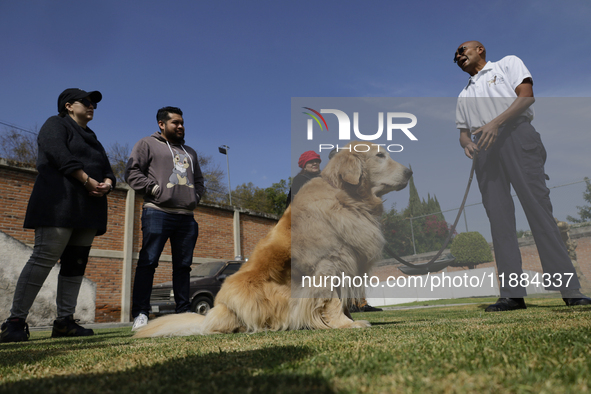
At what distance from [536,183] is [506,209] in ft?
1.07

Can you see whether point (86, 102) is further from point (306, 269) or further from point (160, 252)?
point (306, 269)

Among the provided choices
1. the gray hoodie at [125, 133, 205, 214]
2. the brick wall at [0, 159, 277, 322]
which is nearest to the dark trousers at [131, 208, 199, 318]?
the gray hoodie at [125, 133, 205, 214]

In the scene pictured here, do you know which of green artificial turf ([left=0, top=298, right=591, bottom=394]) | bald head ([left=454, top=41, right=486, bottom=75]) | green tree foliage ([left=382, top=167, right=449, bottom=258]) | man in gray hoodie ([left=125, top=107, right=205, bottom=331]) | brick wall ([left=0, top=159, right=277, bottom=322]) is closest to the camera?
green artificial turf ([left=0, top=298, right=591, bottom=394])

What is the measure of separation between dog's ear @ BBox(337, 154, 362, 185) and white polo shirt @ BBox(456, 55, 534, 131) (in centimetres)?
119

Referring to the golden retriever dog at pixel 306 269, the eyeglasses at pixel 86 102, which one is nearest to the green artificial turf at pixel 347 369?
the golden retriever dog at pixel 306 269

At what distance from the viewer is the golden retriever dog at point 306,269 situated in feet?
9.79

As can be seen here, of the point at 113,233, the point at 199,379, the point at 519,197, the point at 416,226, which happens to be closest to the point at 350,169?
the point at 416,226

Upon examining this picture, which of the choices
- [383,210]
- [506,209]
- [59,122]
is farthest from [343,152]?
[59,122]

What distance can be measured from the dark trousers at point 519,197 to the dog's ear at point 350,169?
1.16 metres

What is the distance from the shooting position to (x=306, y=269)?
3.02 meters

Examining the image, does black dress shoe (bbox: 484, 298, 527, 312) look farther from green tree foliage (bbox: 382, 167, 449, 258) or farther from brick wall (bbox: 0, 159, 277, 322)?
brick wall (bbox: 0, 159, 277, 322)

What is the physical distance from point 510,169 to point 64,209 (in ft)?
12.7

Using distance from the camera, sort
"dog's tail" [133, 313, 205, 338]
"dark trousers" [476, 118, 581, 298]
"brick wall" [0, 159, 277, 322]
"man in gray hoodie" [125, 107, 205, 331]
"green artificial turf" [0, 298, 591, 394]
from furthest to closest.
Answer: "brick wall" [0, 159, 277, 322]
"man in gray hoodie" [125, 107, 205, 331]
"dark trousers" [476, 118, 581, 298]
"dog's tail" [133, 313, 205, 338]
"green artificial turf" [0, 298, 591, 394]

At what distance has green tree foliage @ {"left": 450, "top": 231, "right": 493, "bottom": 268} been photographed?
3.54 metres
